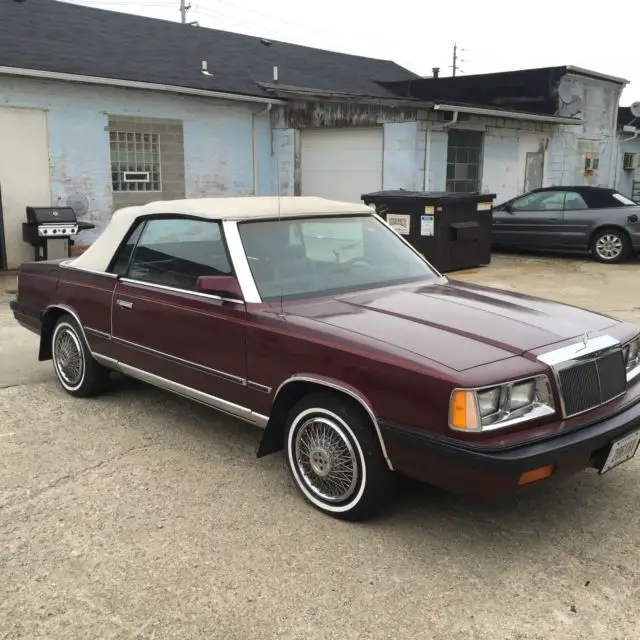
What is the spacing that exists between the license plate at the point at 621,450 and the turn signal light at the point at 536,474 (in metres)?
0.38

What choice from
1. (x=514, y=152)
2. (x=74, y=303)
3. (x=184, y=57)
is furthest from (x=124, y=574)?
(x=514, y=152)

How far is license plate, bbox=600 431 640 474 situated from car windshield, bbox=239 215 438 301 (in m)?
1.62

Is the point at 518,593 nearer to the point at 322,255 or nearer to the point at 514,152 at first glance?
the point at 322,255

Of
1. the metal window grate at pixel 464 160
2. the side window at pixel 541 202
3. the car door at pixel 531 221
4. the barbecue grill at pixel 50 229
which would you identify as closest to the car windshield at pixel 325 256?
the barbecue grill at pixel 50 229

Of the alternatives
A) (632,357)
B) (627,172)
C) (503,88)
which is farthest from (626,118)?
(632,357)

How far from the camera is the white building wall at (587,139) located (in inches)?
743

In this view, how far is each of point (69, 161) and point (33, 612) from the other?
1084 cm

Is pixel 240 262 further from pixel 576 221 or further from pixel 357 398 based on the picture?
pixel 576 221

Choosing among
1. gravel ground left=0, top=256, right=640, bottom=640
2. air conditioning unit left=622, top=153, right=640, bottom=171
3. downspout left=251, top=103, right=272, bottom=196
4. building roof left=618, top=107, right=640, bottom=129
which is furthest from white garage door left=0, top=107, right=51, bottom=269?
air conditioning unit left=622, top=153, right=640, bottom=171

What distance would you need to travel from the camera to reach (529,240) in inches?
552

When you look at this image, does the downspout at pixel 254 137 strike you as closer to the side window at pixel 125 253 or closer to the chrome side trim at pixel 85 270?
the chrome side trim at pixel 85 270

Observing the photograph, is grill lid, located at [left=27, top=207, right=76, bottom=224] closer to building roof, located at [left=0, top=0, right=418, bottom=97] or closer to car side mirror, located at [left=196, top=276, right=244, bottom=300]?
building roof, located at [left=0, top=0, right=418, bottom=97]

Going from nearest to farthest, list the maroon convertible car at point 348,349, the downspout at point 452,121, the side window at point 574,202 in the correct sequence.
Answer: the maroon convertible car at point 348,349 < the side window at point 574,202 < the downspout at point 452,121

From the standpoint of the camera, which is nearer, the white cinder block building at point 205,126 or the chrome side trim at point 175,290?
the chrome side trim at point 175,290
